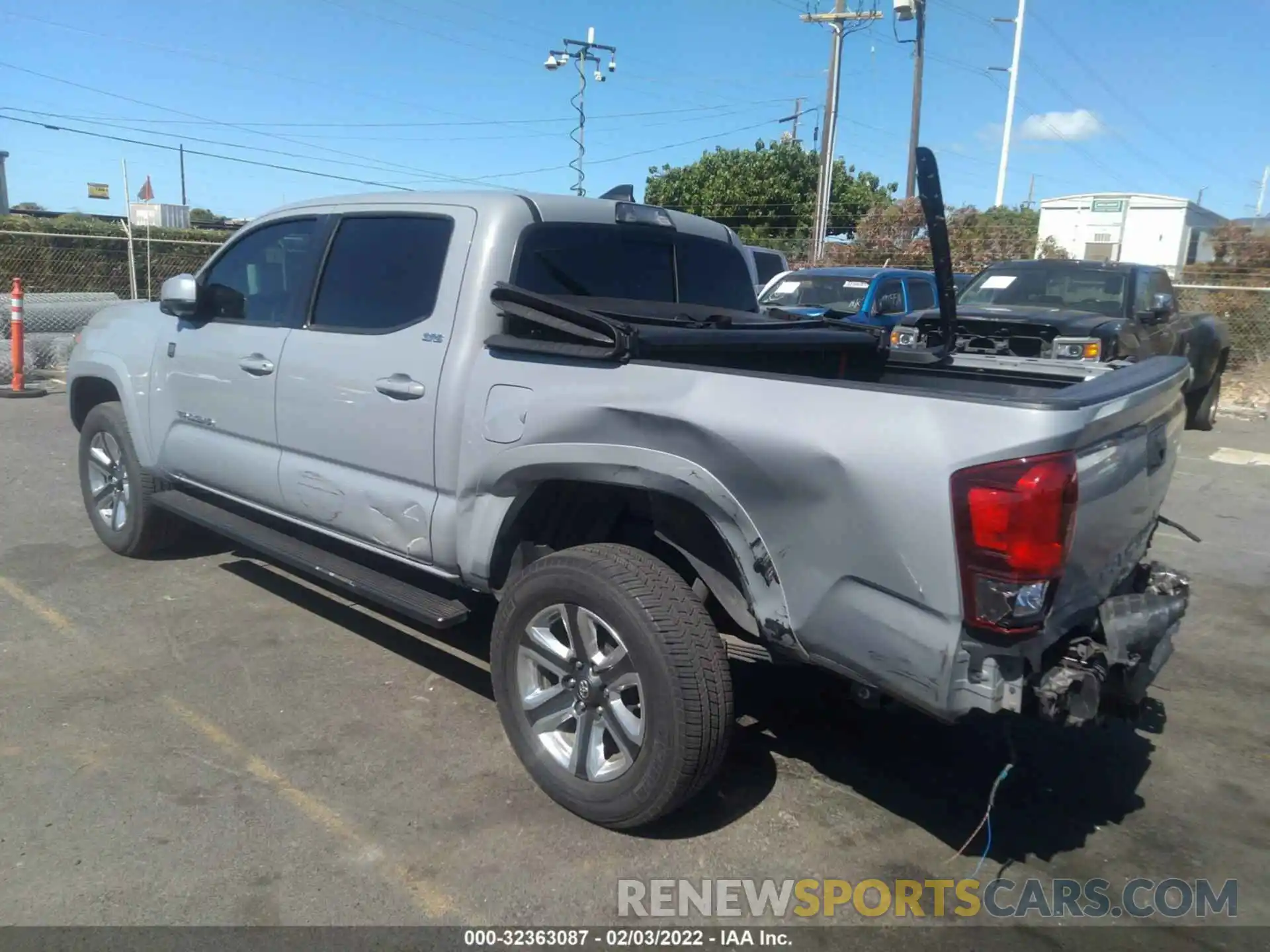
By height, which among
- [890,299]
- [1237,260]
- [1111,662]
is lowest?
[1111,662]

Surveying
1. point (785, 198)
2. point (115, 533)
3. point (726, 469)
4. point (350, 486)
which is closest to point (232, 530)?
point (350, 486)

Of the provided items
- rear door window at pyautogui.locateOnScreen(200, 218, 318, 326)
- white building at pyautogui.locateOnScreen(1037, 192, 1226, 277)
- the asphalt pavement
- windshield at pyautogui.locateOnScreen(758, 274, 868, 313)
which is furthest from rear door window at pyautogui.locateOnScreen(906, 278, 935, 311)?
white building at pyautogui.locateOnScreen(1037, 192, 1226, 277)

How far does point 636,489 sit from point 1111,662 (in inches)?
57.6

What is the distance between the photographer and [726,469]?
9.40 ft

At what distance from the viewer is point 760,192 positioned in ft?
114

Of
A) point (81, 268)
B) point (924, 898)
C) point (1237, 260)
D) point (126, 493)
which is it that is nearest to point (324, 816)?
point (924, 898)

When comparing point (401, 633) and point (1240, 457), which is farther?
point (1240, 457)

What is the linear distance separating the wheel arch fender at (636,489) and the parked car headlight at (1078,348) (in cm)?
621

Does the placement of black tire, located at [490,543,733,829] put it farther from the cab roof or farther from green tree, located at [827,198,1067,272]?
green tree, located at [827,198,1067,272]

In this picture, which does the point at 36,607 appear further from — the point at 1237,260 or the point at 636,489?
the point at 1237,260

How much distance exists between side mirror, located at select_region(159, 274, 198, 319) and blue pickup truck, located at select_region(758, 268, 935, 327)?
7914 millimetres

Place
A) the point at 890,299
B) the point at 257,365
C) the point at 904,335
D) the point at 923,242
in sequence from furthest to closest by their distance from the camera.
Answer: the point at 923,242 < the point at 890,299 < the point at 904,335 < the point at 257,365

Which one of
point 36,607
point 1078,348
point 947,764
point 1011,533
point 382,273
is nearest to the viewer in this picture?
point 1011,533

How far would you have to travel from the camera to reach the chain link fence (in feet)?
46.4
